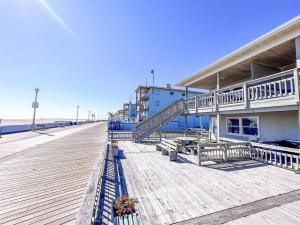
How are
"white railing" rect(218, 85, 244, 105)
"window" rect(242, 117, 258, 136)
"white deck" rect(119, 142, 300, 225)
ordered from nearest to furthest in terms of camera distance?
"white deck" rect(119, 142, 300, 225) → "white railing" rect(218, 85, 244, 105) → "window" rect(242, 117, 258, 136)

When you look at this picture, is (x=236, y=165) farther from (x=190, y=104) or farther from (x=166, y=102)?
(x=166, y=102)

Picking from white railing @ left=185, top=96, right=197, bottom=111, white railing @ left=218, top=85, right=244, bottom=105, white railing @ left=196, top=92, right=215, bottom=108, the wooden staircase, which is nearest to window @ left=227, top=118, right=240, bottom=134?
white railing @ left=196, top=92, right=215, bottom=108

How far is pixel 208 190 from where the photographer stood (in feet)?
14.6

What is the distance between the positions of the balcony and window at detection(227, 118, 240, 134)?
271 centimetres

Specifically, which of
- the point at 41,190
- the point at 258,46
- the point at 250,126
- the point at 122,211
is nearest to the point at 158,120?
the point at 250,126

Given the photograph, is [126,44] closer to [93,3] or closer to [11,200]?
[93,3]

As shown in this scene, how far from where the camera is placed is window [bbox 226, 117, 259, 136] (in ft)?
32.3

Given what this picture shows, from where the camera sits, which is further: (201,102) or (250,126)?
(201,102)

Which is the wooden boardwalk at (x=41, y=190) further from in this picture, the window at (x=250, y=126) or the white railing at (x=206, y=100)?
the window at (x=250, y=126)

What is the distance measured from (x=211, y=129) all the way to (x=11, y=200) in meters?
14.4

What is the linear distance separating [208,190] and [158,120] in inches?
387

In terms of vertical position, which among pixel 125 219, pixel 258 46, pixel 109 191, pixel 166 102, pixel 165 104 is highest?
pixel 166 102

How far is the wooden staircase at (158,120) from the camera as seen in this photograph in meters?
13.7

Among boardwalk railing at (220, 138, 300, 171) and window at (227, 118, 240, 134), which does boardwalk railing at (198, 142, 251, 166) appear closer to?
boardwalk railing at (220, 138, 300, 171)
